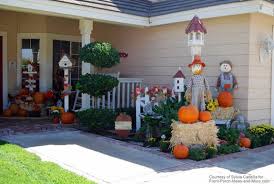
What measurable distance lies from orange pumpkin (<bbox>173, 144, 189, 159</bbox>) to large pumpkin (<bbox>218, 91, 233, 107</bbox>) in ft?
7.42

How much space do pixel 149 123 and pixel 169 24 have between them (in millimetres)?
3470

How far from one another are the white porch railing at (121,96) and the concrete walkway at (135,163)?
218 centimetres

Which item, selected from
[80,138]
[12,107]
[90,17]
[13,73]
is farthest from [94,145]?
[13,73]

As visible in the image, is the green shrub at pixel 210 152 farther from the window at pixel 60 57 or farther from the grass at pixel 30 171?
the window at pixel 60 57

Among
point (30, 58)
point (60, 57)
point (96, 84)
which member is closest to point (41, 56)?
point (30, 58)

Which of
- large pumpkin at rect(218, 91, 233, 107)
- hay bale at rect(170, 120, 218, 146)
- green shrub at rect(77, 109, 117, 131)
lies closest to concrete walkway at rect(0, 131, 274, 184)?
hay bale at rect(170, 120, 218, 146)

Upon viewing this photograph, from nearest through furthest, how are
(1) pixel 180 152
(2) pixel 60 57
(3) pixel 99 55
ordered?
(1) pixel 180 152 → (3) pixel 99 55 → (2) pixel 60 57

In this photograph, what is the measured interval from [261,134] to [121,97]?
395 cm

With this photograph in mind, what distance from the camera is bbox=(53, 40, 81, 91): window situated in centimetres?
1205

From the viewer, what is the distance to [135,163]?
6156mm

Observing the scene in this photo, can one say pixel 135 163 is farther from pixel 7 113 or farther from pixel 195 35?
pixel 7 113

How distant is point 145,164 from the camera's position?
6.11 metres

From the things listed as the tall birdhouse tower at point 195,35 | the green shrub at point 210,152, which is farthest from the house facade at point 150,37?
the green shrub at point 210,152

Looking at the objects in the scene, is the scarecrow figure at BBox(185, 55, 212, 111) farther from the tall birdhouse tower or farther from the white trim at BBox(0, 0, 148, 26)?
the white trim at BBox(0, 0, 148, 26)
